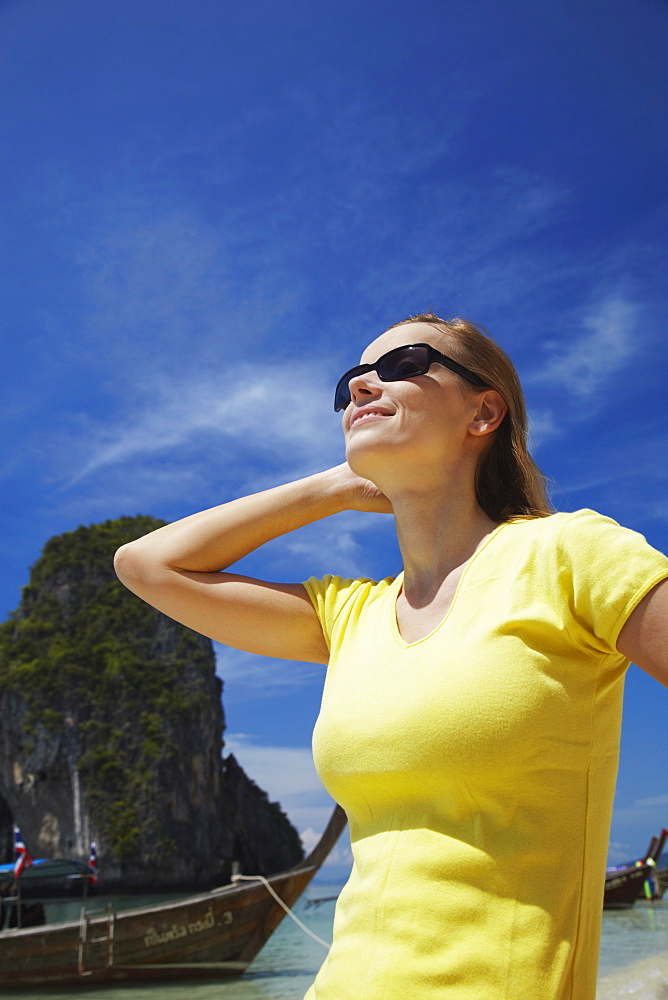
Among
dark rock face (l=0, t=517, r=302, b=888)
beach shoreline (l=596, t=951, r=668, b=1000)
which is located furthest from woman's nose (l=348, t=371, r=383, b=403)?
dark rock face (l=0, t=517, r=302, b=888)

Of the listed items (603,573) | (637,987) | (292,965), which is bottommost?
(292,965)

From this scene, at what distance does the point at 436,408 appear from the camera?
111 cm

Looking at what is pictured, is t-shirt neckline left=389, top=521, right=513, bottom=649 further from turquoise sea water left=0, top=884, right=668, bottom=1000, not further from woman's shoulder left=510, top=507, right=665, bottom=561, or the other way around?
turquoise sea water left=0, top=884, right=668, bottom=1000

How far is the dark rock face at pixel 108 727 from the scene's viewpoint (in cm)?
4153

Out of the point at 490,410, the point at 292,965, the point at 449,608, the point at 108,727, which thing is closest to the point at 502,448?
the point at 490,410

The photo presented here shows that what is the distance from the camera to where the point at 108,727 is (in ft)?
145

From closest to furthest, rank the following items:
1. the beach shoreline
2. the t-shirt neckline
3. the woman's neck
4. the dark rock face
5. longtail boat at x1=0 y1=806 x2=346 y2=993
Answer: the t-shirt neckline, the woman's neck, the beach shoreline, longtail boat at x1=0 y1=806 x2=346 y2=993, the dark rock face

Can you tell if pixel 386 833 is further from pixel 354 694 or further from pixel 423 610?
pixel 423 610

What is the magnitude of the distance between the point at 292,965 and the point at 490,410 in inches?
742

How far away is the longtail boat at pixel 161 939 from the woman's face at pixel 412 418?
8929 mm

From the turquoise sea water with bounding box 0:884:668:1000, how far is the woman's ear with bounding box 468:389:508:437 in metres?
7.78

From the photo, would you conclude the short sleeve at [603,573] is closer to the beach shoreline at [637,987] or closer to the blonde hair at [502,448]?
the blonde hair at [502,448]

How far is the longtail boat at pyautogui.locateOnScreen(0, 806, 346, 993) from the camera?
933 cm

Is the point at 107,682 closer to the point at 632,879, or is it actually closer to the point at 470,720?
the point at 632,879
